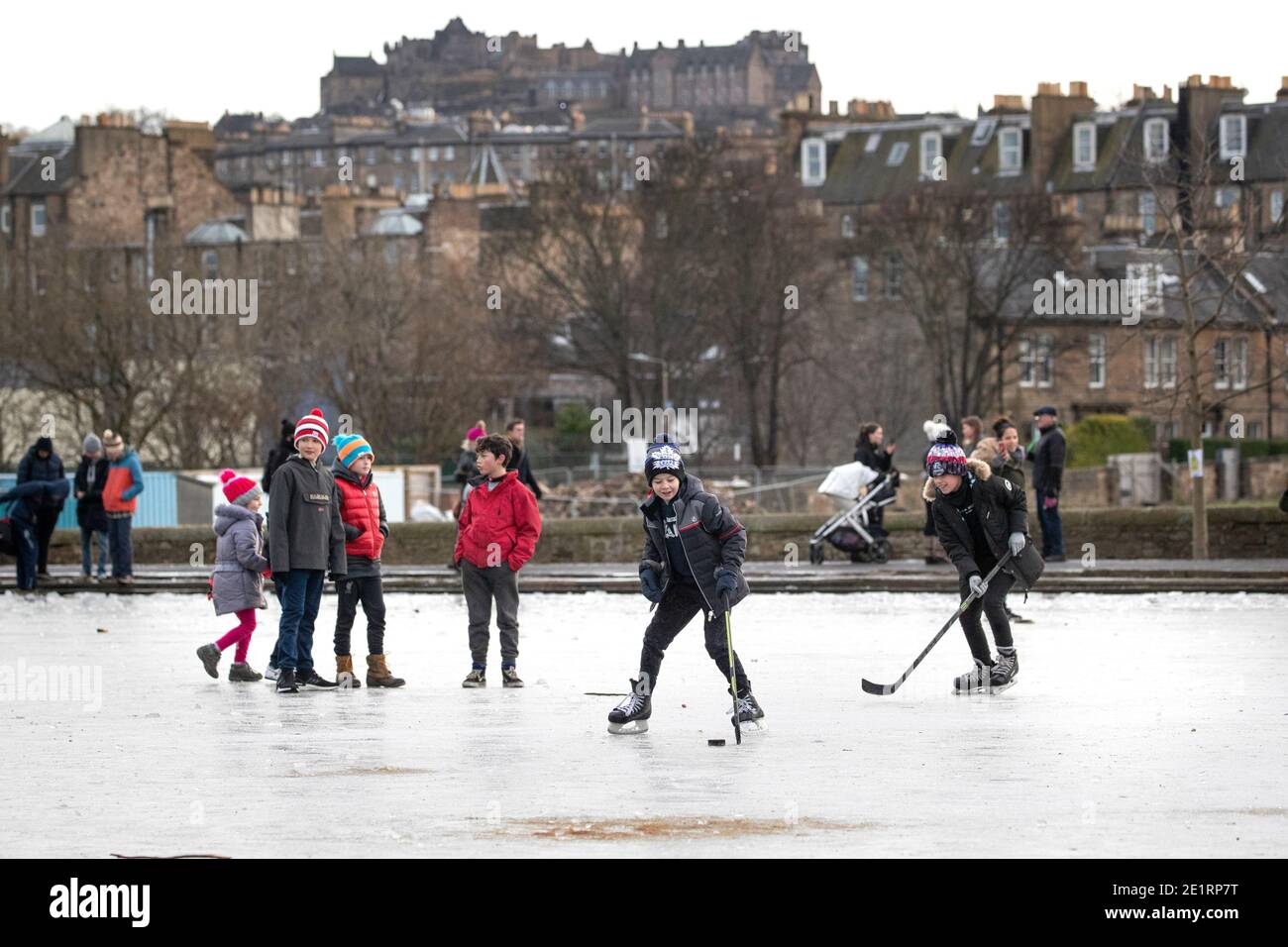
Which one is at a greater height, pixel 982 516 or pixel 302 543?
pixel 982 516

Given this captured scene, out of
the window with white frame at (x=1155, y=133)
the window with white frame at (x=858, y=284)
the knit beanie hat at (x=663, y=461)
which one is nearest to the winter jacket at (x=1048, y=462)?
the knit beanie hat at (x=663, y=461)

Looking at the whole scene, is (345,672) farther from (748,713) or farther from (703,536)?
(748,713)

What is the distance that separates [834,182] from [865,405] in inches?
1110

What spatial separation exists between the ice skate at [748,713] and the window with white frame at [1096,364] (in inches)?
2484

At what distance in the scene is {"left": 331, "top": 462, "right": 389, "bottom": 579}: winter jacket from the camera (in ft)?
54.5

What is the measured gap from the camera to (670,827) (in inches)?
399

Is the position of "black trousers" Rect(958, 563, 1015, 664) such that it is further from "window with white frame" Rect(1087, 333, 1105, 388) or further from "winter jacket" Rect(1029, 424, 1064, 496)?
"window with white frame" Rect(1087, 333, 1105, 388)

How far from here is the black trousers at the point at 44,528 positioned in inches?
1081

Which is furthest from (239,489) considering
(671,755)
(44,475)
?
(44,475)

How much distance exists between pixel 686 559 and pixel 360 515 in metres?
3.72

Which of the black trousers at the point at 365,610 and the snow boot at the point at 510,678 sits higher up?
the black trousers at the point at 365,610

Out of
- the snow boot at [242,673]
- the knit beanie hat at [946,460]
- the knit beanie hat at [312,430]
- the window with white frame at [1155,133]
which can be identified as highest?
the window with white frame at [1155,133]

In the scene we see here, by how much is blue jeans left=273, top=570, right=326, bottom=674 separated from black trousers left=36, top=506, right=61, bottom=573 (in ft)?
39.1

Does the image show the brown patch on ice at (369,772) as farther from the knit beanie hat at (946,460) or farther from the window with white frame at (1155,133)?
the window with white frame at (1155,133)
